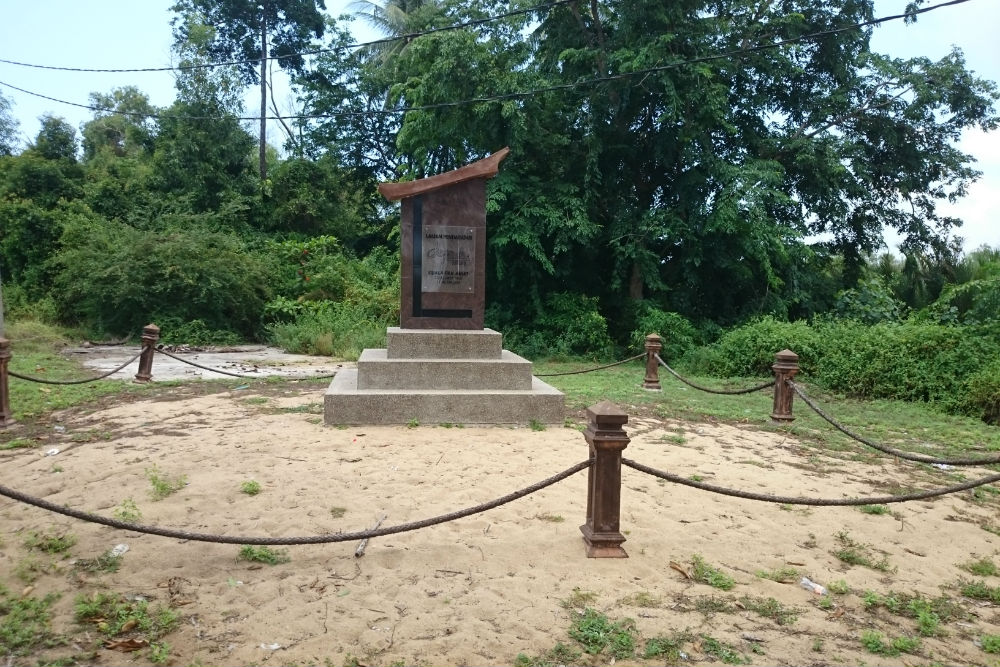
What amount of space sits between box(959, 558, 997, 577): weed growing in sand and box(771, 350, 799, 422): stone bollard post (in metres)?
4.10

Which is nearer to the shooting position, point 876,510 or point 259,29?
point 876,510

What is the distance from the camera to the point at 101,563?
3.67m

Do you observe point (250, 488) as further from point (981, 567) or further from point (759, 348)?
point (759, 348)

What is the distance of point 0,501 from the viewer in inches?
183

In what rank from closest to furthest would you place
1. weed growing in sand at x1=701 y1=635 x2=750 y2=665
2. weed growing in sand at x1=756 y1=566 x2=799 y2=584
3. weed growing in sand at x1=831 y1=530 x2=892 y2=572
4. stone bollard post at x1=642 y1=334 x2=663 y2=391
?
weed growing in sand at x1=701 y1=635 x2=750 y2=665 < weed growing in sand at x1=756 y1=566 x2=799 y2=584 < weed growing in sand at x1=831 y1=530 x2=892 y2=572 < stone bollard post at x1=642 y1=334 x2=663 y2=391

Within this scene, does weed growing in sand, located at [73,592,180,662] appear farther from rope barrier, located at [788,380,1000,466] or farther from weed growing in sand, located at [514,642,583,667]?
rope barrier, located at [788,380,1000,466]

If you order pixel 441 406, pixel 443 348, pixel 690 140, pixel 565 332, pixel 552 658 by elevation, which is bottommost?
pixel 552 658

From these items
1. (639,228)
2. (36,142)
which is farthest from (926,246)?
(36,142)

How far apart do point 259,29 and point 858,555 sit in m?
28.7

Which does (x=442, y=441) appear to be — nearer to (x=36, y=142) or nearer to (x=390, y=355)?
(x=390, y=355)

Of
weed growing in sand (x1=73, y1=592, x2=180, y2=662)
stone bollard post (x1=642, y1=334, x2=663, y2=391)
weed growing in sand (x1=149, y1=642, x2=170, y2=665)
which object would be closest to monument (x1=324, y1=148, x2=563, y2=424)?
stone bollard post (x1=642, y1=334, x2=663, y2=391)

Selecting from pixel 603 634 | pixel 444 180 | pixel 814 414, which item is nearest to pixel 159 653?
pixel 603 634

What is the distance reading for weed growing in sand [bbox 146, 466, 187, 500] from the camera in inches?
185

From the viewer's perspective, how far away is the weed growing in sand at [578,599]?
3.38 meters
